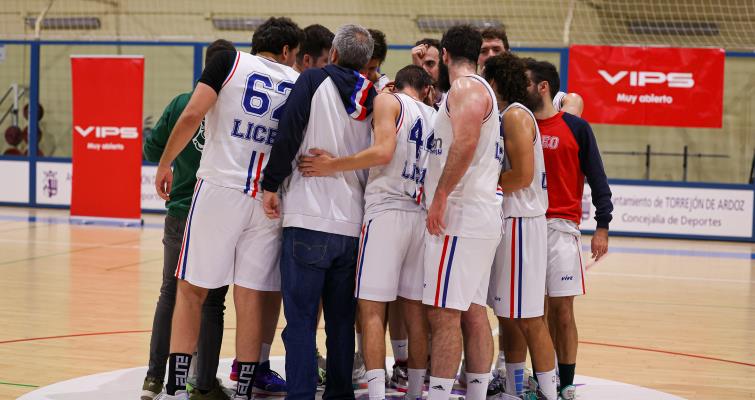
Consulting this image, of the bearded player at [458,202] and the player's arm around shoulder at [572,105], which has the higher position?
the player's arm around shoulder at [572,105]

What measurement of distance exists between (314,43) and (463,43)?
36.7 inches

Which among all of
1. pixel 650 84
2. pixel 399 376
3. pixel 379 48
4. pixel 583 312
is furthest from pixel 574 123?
pixel 650 84

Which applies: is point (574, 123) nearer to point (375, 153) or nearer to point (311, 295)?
point (375, 153)

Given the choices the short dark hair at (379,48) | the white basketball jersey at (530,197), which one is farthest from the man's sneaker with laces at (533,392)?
the short dark hair at (379,48)

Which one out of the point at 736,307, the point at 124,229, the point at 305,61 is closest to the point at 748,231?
the point at 736,307

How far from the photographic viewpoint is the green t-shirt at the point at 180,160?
4891mm

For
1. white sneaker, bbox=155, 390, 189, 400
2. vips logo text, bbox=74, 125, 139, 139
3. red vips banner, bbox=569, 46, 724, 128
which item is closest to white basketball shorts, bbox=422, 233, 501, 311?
white sneaker, bbox=155, 390, 189, 400

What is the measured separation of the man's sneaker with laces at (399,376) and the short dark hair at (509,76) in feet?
5.71

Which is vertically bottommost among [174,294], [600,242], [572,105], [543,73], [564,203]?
[174,294]

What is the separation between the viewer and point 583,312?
805 centimetres

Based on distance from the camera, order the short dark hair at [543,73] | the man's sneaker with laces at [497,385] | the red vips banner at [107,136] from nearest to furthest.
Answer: the short dark hair at [543,73] → the man's sneaker with laces at [497,385] → the red vips banner at [107,136]

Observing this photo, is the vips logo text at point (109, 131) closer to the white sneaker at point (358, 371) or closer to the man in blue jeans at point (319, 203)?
the white sneaker at point (358, 371)

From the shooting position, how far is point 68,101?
20297mm

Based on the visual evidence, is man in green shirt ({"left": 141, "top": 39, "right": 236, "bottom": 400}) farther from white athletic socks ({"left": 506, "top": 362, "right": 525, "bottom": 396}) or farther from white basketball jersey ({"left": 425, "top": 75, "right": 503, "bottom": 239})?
white athletic socks ({"left": 506, "top": 362, "right": 525, "bottom": 396})
